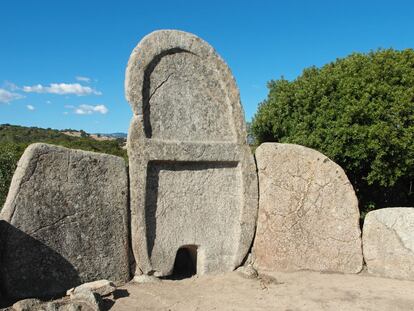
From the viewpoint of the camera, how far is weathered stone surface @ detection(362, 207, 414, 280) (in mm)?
6555

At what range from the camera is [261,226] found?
265 inches

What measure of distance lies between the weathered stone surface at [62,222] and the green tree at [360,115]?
445 centimetres

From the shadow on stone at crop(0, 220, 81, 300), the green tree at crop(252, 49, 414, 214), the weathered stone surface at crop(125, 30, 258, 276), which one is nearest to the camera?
the shadow on stone at crop(0, 220, 81, 300)

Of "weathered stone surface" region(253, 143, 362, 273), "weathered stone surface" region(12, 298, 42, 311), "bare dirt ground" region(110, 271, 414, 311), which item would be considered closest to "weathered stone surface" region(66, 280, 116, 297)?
"bare dirt ground" region(110, 271, 414, 311)

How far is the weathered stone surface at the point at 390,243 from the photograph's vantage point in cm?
655

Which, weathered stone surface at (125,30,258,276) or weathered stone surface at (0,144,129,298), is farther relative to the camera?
weathered stone surface at (125,30,258,276)

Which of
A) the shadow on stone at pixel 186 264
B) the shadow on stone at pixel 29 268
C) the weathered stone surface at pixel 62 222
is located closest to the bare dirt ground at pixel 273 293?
the shadow on stone at pixel 186 264

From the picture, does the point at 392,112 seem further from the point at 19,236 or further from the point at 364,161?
the point at 19,236

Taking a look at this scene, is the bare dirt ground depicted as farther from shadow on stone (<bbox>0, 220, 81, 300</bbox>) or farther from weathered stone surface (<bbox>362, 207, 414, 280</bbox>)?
shadow on stone (<bbox>0, 220, 81, 300</bbox>)

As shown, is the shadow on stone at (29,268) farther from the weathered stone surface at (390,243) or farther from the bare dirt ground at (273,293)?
the weathered stone surface at (390,243)

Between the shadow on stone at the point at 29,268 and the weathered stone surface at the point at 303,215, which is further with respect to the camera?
the weathered stone surface at the point at 303,215

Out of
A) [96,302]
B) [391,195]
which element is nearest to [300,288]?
[96,302]

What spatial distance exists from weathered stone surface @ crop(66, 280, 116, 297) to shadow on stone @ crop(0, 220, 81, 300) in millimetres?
265

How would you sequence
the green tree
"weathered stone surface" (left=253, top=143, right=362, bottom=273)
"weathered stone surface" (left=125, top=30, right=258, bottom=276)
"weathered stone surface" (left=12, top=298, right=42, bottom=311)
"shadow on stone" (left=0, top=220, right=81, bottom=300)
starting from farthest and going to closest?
the green tree, "weathered stone surface" (left=253, top=143, right=362, bottom=273), "weathered stone surface" (left=125, top=30, right=258, bottom=276), "shadow on stone" (left=0, top=220, right=81, bottom=300), "weathered stone surface" (left=12, top=298, right=42, bottom=311)
